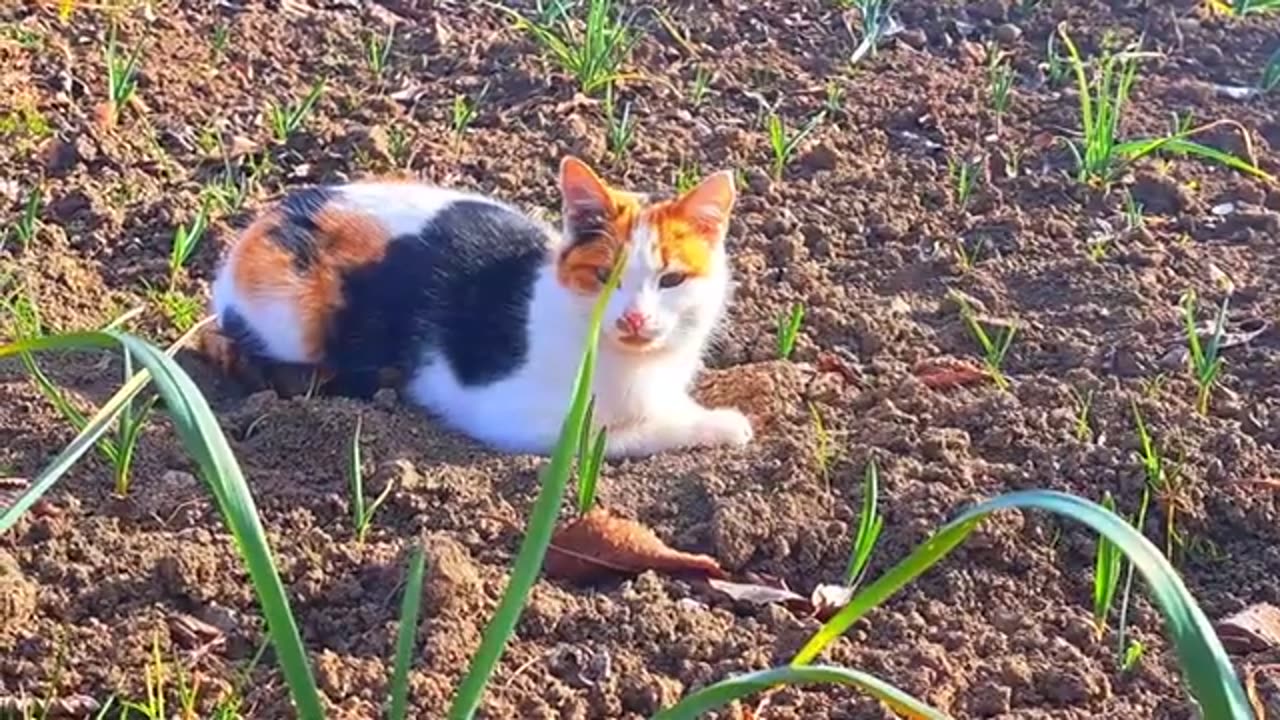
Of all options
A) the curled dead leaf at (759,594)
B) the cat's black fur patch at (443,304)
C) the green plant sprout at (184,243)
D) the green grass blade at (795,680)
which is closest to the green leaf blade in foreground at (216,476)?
the green grass blade at (795,680)

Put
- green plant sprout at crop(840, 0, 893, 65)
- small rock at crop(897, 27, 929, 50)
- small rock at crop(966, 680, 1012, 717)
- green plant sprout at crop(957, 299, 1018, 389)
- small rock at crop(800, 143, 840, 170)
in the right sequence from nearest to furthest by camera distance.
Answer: small rock at crop(966, 680, 1012, 717) → green plant sprout at crop(957, 299, 1018, 389) → small rock at crop(800, 143, 840, 170) → green plant sprout at crop(840, 0, 893, 65) → small rock at crop(897, 27, 929, 50)

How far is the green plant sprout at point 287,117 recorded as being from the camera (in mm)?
4109

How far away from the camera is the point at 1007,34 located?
189 inches

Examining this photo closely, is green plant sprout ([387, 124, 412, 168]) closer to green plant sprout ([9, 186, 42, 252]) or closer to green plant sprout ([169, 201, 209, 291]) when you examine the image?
green plant sprout ([169, 201, 209, 291])

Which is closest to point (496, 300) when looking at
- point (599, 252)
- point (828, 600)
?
point (599, 252)

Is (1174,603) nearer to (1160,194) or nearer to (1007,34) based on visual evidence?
(1160,194)

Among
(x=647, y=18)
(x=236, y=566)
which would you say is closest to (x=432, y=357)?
(x=236, y=566)

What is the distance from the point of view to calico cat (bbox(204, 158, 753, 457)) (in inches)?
123

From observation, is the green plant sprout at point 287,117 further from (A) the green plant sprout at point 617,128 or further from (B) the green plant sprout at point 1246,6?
(B) the green plant sprout at point 1246,6

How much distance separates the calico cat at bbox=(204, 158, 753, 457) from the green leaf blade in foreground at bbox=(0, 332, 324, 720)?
51.4 inches

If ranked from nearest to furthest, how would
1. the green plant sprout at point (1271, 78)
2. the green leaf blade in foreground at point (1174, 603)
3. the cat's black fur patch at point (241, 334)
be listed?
the green leaf blade in foreground at point (1174, 603)
the cat's black fur patch at point (241, 334)
the green plant sprout at point (1271, 78)

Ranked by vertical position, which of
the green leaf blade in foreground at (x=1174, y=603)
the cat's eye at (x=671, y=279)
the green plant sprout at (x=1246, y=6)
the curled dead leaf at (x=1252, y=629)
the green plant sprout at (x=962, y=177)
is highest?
the green leaf blade in foreground at (x=1174, y=603)

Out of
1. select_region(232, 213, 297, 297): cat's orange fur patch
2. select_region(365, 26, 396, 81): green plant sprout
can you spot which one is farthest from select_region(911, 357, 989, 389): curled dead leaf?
select_region(365, 26, 396, 81): green plant sprout

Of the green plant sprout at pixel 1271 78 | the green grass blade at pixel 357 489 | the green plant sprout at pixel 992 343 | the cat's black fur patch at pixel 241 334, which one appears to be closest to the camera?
the green grass blade at pixel 357 489
